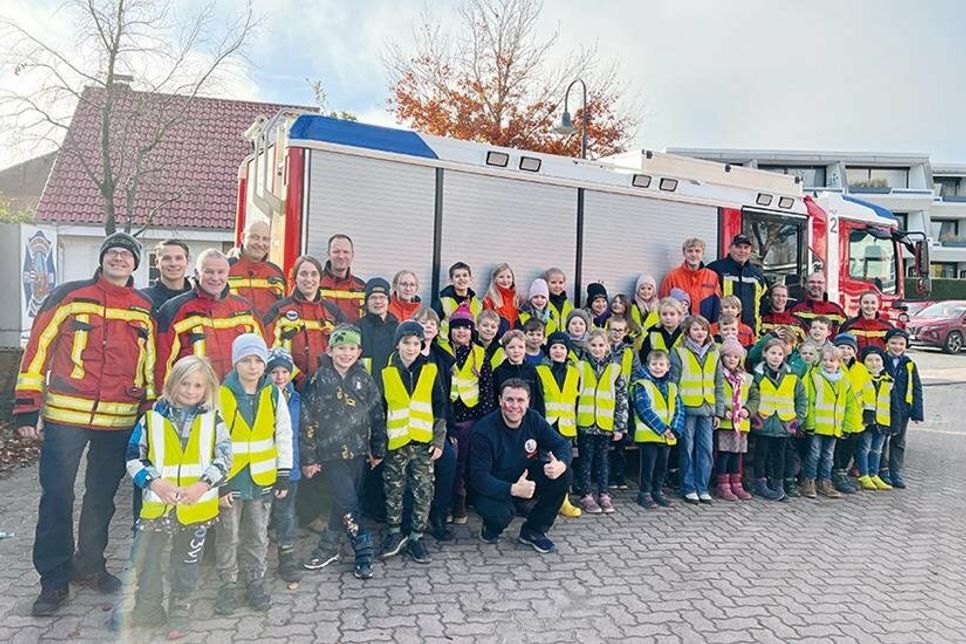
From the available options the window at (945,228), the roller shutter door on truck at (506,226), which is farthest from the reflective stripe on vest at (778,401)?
the window at (945,228)

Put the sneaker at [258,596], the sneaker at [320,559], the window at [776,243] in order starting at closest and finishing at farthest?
the sneaker at [258,596] → the sneaker at [320,559] → the window at [776,243]

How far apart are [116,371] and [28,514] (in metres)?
2.31

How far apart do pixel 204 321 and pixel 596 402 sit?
2.94m

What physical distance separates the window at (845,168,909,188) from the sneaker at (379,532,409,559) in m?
49.2

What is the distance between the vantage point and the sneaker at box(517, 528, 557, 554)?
182 inches

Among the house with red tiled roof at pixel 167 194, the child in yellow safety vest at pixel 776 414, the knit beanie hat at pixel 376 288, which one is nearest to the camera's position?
the knit beanie hat at pixel 376 288

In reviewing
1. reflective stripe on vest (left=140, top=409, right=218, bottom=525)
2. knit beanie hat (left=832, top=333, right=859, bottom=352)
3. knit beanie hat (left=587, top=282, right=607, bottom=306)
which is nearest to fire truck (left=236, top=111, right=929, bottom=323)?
knit beanie hat (left=587, top=282, right=607, bottom=306)

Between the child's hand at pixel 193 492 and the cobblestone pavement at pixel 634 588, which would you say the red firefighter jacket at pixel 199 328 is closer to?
the child's hand at pixel 193 492

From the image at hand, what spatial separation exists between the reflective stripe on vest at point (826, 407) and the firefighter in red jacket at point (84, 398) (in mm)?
5297

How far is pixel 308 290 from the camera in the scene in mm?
4695

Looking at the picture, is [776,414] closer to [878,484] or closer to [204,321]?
[878,484]

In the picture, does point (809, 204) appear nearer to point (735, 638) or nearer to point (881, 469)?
point (881, 469)

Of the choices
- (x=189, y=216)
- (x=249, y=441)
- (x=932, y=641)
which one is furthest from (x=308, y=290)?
(x=189, y=216)

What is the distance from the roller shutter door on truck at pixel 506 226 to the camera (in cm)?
600
